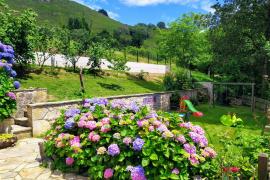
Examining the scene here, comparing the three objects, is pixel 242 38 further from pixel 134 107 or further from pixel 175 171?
pixel 175 171

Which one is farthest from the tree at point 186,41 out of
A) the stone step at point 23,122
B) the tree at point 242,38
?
the stone step at point 23,122

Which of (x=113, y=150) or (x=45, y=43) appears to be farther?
(x=45, y=43)

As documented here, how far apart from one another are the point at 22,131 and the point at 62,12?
9407 cm

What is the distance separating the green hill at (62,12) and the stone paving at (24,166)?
79.0 m

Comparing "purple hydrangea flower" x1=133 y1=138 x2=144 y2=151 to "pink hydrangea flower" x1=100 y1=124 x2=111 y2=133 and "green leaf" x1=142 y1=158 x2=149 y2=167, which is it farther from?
"pink hydrangea flower" x1=100 y1=124 x2=111 y2=133

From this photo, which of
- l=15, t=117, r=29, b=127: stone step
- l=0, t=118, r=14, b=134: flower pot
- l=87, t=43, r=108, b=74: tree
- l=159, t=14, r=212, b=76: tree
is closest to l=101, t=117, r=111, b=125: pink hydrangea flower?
l=0, t=118, r=14, b=134: flower pot

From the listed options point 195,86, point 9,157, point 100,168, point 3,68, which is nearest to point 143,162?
point 100,168

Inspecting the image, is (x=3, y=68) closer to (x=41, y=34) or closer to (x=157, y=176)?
(x=157, y=176)

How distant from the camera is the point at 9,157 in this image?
622 centimetres

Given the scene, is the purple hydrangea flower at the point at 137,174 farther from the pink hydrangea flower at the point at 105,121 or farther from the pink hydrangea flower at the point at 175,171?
the pink hydrangea flower at the point at 105,121

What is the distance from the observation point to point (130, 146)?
4.78 metres

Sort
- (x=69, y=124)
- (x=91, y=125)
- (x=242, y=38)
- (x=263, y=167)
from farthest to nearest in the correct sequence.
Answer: (x=242, y=38) < (x=69, y=124) < (x=91, y=125) < (x=263, y=167)

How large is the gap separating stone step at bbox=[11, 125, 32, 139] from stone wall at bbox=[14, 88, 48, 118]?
1.29 m

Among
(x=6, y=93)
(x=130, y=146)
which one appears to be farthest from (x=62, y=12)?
(x=130, y=146)
